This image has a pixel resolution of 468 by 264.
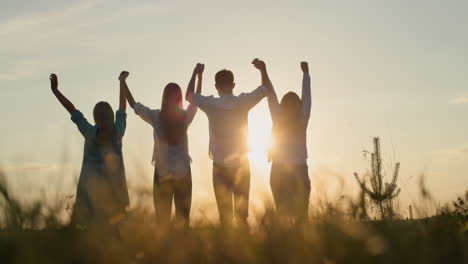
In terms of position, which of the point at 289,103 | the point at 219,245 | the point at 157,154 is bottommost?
the point at 219,245

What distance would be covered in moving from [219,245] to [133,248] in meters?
0.58

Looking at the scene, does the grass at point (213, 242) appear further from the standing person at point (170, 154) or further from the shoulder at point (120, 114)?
the shoulder at point (120, 114)

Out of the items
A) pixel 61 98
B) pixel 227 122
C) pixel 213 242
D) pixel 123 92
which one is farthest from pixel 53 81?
pixel 213 242

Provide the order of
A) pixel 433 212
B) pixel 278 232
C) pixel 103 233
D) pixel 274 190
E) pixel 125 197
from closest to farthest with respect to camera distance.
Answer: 1. pixel 103 233
2. pixel 278 232
3. pixel 433 212
4. pixel 125 197
5. pixel 274 190

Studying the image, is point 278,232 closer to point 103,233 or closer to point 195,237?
point 195,237

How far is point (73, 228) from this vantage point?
523 centimetres

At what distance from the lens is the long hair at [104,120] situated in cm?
818

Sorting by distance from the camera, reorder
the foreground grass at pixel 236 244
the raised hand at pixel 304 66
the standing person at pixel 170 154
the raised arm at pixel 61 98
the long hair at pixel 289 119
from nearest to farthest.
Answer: the foreground grass at pixel 236 244 < the standing person at pixel 170 154 < the raised arm at pixel 61 98 < the long hair at pixel 289 119 < the raised hand at pixel 304 66

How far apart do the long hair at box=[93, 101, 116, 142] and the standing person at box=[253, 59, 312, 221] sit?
6.55ft

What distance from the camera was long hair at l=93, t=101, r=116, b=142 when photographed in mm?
8180

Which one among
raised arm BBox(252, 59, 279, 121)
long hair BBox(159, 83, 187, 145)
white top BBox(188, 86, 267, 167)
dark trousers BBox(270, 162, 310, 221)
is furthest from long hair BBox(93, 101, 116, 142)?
dark trousers BBox(270, 162, 310, 221)

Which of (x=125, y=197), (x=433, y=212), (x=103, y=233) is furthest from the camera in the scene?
(x=125, y=197)

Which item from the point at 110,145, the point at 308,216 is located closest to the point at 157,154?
the point at 110,145

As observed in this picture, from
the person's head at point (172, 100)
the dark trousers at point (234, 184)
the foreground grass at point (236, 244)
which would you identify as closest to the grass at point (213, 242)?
the foreground grass at point (236, 244)
